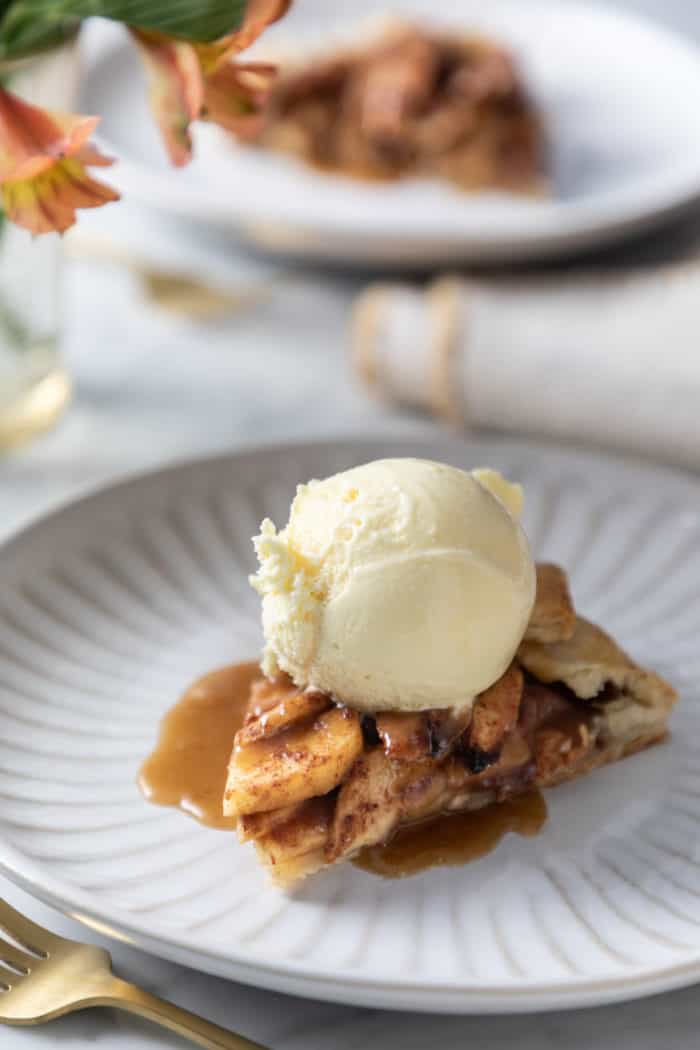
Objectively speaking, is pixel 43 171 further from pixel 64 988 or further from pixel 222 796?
pixel 64 988

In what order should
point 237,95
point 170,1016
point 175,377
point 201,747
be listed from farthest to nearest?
point 175,377
point 237,95
point 201,747
point 170,1016

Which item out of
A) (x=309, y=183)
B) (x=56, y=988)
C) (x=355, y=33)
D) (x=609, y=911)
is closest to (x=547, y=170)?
(x=309, y=183)

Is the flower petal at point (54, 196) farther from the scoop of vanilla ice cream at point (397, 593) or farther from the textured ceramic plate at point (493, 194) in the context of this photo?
the textured ceramic plate at point (493, 194)

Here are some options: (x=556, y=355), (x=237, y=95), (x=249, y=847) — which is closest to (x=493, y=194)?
(x=556, y=355)

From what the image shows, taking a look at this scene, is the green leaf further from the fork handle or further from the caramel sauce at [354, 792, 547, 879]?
the fork handle

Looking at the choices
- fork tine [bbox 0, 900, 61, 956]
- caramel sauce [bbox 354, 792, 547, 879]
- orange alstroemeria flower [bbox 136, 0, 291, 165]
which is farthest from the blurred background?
fork tine [bbox 0, 900, 61, 956]

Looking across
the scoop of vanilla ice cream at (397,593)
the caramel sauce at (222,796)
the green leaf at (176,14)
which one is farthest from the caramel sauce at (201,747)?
the green leaf at (176,14)

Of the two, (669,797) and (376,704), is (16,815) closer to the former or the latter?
(376,704)
